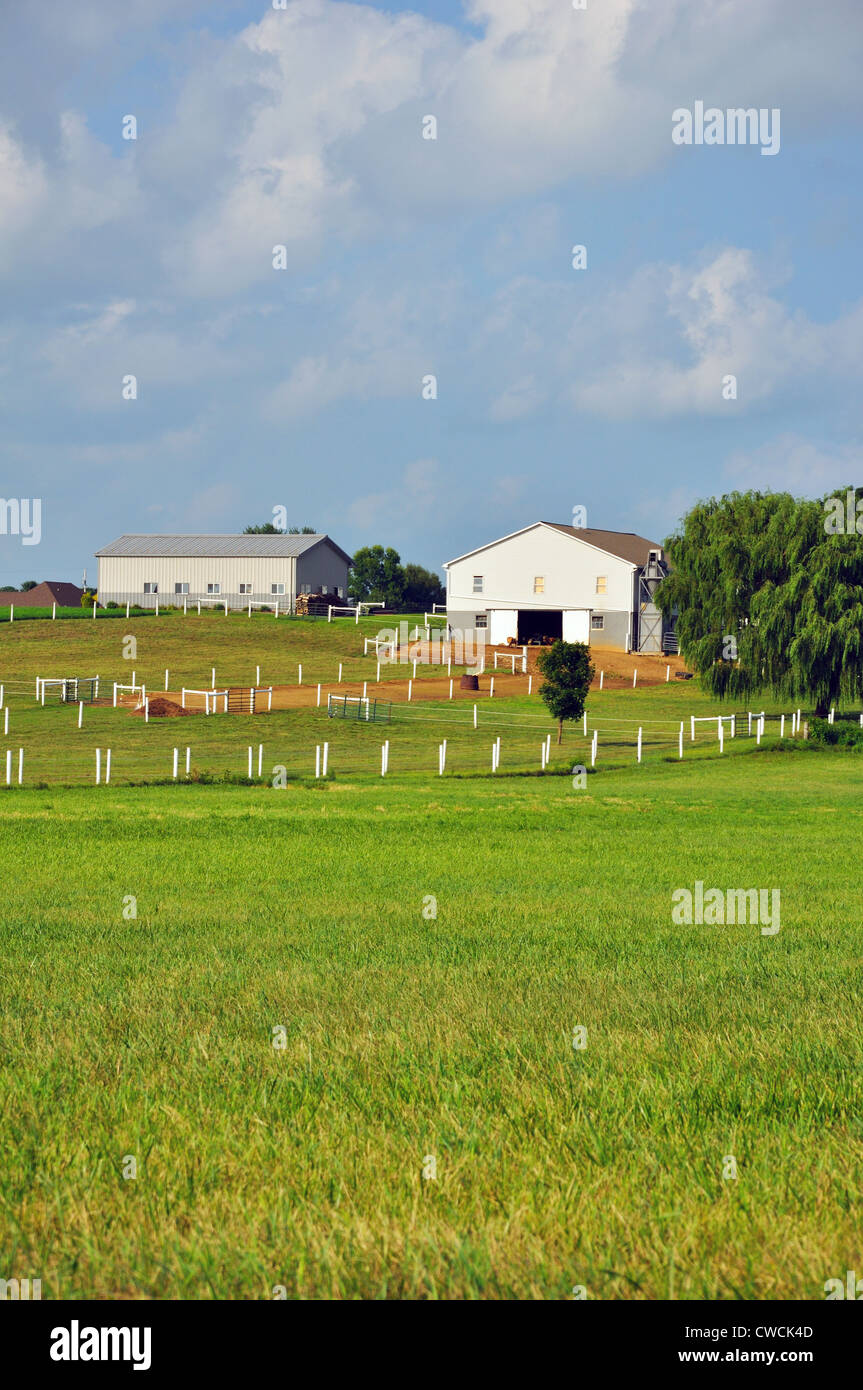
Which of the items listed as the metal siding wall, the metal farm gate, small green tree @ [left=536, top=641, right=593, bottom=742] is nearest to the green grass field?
small green tree @ [left=536, top=641, right=593, bottom=742]

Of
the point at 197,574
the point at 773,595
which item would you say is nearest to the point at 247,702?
the point at 773,595

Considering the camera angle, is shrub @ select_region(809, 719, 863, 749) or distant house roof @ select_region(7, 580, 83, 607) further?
distant house roof @ select_region(7, 580, 83, 607)

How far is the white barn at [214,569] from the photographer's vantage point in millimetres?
117000

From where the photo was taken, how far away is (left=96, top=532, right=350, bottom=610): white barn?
384 ft

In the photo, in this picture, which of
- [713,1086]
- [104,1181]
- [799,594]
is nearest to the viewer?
[104,1181]

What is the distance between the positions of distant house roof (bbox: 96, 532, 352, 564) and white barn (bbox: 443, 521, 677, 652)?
22.6 metres

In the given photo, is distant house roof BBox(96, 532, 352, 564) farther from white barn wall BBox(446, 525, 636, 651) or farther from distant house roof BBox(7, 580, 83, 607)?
distant house roof BBox(7, 580, 83, 607)

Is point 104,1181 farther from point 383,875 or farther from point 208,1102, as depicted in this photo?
point 383,875

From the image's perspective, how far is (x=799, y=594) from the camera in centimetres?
5791

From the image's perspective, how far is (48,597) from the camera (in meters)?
156

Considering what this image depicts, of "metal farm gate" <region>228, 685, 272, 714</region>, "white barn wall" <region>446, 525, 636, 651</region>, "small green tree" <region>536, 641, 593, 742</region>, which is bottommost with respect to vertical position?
"metal farm gate" <region>228, 685, 272, 714</region>

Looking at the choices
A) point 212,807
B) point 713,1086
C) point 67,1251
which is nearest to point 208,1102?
point 67,1251

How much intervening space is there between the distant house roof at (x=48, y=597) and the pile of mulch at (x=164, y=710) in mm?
98948
